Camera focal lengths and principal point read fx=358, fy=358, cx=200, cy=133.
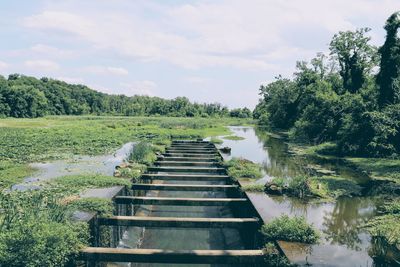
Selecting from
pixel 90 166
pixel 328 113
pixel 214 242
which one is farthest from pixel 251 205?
pixel 328 113

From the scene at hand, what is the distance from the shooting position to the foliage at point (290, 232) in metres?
8.39

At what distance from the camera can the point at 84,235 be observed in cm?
842

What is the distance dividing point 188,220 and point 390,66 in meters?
21.1

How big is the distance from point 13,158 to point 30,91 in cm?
7766

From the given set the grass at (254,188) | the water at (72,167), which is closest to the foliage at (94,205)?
the water at (72,167)

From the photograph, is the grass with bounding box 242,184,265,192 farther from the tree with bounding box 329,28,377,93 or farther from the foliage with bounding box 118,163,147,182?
the tree with bounding box 329,28,377,93

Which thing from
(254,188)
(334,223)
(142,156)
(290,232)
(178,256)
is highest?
(142,156)

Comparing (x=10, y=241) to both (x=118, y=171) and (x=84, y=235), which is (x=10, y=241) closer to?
(x=84, y=235)

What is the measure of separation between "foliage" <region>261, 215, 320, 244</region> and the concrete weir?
53cm

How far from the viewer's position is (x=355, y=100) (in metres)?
28.2

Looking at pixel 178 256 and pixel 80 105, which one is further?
pixel 80 105

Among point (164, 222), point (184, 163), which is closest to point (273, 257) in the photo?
point (164, 222)

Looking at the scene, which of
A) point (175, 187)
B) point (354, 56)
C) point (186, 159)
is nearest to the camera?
point (175, 187)

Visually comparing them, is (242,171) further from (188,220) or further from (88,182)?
(88,182)
